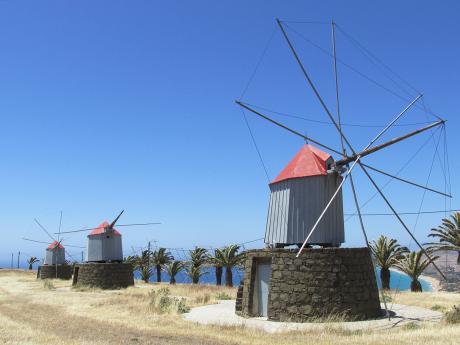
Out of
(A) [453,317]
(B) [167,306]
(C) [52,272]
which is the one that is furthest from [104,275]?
(A) [453,317]

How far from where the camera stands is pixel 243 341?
1279 centimetres

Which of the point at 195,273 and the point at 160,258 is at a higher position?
the point at 160,258

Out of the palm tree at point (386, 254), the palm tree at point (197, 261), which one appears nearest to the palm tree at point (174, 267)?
the palm tree at point (197, 261)

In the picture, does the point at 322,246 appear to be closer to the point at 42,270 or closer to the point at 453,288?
the point at 453,288

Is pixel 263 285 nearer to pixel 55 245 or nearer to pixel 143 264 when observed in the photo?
pixel 143 264

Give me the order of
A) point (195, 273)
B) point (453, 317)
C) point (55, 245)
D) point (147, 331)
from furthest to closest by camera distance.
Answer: point (55, 245)
point (195, 273)
point (453, 317)
point (147, 331)

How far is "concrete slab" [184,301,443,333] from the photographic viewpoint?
15.2m

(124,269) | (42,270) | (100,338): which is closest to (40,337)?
(100,338)

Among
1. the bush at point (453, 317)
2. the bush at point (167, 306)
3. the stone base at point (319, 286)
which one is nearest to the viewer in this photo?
the bush at point (453, 317)

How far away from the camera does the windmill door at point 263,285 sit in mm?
18172

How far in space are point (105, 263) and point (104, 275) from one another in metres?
0.98

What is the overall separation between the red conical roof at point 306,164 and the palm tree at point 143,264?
3260 centimetres

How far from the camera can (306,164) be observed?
61.5 ft

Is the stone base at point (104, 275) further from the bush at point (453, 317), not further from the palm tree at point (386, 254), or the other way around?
the bush at point (453, 317)
